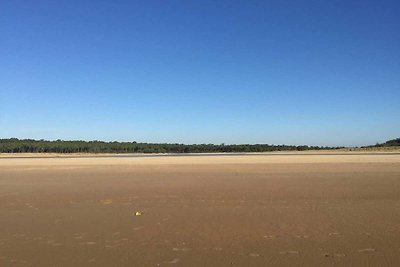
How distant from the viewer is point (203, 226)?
904cm

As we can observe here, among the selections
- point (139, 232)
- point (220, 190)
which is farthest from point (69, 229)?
point (220, 190)

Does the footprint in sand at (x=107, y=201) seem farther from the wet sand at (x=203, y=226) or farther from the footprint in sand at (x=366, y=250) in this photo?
the footprint in sand at (x=366, y=250)

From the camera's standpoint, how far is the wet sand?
22.3 ft

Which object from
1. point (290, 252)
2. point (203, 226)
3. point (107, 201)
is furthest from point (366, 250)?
point (107, 201)

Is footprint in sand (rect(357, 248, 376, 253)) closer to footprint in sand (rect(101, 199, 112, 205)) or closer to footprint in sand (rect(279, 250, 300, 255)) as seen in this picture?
footprint in sand (rect(279, 250, 300, 255))

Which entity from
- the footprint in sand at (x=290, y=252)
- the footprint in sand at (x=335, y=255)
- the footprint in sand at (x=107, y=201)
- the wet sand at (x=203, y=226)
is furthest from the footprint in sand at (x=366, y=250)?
the footprint in sand at (x=107, y=201)

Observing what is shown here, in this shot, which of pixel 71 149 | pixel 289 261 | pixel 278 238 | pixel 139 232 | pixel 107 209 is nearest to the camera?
pixel 289 261

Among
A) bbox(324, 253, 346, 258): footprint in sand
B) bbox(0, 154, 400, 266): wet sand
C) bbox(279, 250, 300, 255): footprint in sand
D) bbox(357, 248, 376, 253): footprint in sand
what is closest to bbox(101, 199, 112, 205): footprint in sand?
bbox(0, 154, 400, 266): wet sand

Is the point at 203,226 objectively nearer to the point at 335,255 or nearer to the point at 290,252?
the point at 290,252

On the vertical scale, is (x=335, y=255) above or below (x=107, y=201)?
below

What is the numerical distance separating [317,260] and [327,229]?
7.19 ft

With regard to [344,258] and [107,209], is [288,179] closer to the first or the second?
[107,209]

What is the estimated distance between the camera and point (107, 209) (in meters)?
11.3

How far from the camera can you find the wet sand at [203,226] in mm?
6785
